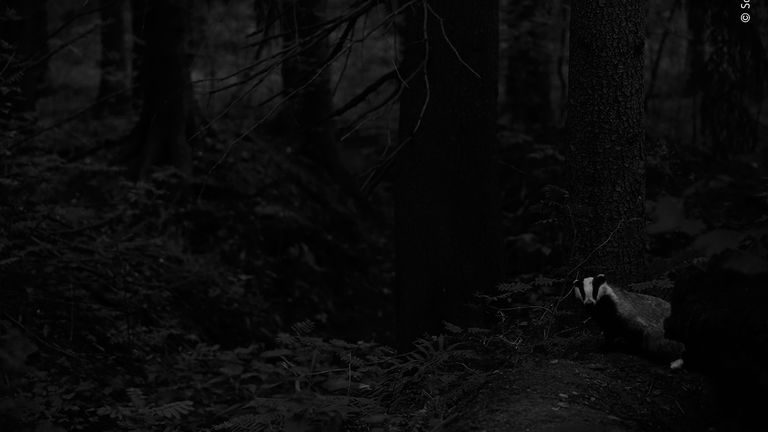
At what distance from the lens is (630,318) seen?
4684 millimetres

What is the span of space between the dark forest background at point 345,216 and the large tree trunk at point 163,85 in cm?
3

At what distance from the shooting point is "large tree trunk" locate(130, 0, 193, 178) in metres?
11.2

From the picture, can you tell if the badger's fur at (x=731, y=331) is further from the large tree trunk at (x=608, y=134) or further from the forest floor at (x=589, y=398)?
the large tree trunk at (x=608, y=134)

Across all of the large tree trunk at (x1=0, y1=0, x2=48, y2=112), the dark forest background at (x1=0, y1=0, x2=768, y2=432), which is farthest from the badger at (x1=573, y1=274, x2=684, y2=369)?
the large tree trunk at (x1=0, y1=0, x2=48, y2=112)

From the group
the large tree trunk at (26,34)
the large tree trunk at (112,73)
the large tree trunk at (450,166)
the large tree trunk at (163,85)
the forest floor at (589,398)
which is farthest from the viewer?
the large tree trunk at (112,73)

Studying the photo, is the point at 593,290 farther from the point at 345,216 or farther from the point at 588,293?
the point at 345,216

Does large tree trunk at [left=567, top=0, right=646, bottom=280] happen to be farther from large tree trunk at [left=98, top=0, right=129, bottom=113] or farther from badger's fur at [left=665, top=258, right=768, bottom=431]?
large tree trunk at [left=98, top=0, right=129, bottom=113]

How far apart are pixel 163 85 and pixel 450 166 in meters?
6.29

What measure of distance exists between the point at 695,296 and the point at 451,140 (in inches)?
130

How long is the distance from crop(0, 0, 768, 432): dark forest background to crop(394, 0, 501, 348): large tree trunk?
0.02 metres

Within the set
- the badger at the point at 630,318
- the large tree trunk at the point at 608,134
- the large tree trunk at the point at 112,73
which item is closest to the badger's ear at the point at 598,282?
the badger at the point at 630,318

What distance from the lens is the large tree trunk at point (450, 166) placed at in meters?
6.79

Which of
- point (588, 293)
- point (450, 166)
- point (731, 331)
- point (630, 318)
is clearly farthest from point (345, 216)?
point (731, 331)

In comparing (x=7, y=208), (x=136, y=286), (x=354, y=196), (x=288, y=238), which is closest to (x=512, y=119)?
(x=354, y=196)
